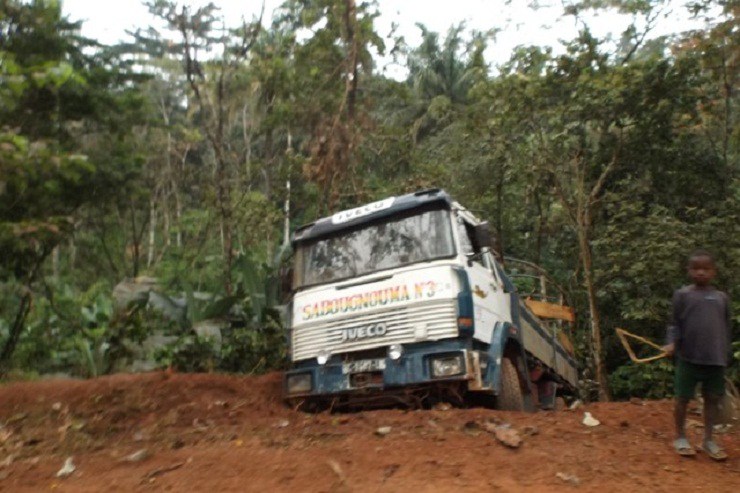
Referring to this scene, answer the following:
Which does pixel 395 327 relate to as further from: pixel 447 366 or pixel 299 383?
Answer: pixel 299 383

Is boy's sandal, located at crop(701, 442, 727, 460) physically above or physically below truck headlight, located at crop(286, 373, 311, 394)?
below

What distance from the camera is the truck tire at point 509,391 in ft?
22.3

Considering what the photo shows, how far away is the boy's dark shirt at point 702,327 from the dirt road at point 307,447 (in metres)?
0.74

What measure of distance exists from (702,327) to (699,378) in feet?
1.22

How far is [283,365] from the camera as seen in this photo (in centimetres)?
1058

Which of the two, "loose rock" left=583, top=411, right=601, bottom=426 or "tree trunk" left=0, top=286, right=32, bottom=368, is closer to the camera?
"loose rock" left=583, top=411, right=601, bottom=426

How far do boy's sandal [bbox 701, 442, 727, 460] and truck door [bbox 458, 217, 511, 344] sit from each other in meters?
2.08

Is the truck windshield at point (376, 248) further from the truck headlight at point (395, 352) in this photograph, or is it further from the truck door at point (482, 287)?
the truck headlight at point (395, 352)

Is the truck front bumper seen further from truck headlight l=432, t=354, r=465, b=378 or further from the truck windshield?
the truck windshield

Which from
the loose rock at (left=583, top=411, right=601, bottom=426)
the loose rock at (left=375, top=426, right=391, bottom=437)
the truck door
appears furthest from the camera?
the truck door

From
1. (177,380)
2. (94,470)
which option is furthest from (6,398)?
(94,470)

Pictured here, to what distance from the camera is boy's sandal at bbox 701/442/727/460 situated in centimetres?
487

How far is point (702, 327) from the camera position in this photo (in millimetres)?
4809

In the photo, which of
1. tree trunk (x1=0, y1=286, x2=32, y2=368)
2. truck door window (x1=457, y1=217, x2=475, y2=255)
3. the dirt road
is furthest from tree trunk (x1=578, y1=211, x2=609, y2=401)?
tree trunk (x1=0, y1=286, x2=32, y2=368)
